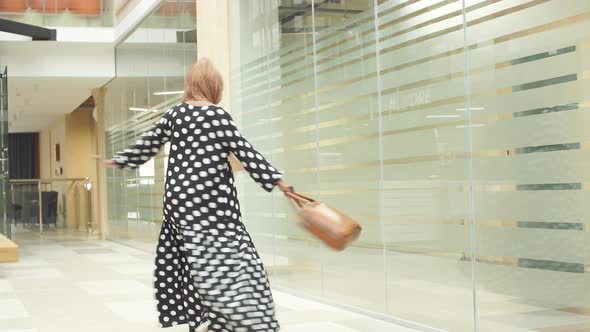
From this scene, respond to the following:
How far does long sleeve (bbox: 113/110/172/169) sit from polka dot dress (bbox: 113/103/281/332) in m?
0.11

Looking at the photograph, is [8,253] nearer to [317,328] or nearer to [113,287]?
[113,287]

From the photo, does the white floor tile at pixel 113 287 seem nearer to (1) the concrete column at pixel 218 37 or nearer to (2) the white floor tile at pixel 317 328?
(1) the concrete column at pixel 218 37

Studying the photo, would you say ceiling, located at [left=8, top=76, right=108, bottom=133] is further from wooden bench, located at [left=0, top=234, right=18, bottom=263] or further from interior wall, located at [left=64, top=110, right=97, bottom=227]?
wooden bench, located at [left=0, top=234, right=18, bottom=263]

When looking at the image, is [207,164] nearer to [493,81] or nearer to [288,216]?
[493,81]

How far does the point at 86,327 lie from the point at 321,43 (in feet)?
9.38

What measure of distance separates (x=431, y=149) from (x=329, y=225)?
185 centimetres

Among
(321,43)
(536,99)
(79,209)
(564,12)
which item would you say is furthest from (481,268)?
(79,209)

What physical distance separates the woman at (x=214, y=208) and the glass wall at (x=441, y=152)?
136cm

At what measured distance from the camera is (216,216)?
3898 mm

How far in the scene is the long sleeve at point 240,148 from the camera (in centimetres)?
386

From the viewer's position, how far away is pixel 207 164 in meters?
3.89

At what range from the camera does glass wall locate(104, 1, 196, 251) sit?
11.6 metres

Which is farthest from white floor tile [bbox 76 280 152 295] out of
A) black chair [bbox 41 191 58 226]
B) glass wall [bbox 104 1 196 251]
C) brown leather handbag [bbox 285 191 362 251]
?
black chair [bbox 41 191 58 226]

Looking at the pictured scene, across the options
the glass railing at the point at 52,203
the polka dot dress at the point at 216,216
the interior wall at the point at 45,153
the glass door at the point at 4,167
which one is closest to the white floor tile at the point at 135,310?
the polka dot dress at the point at 216,216
